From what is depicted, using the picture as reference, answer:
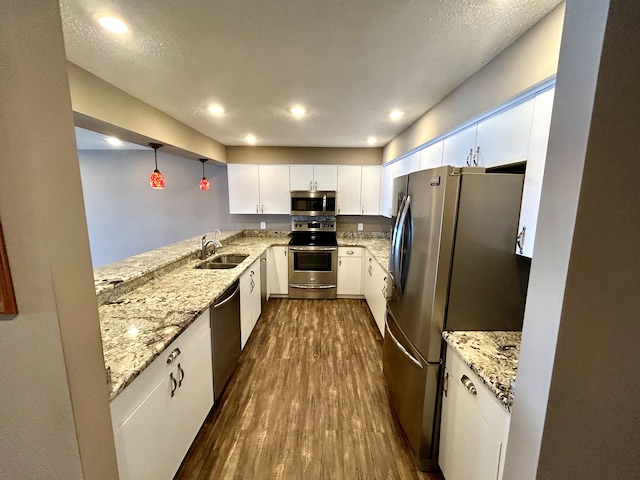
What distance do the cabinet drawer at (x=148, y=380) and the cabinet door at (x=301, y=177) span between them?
284 cm

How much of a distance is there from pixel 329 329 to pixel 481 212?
7.71 feet

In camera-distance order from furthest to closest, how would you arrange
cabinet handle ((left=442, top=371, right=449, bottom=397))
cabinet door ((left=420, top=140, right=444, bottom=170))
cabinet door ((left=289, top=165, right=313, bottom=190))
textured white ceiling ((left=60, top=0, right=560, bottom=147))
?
cabinet door ((left=289, top=165, right=313, bottom=190)) < cabinet door ((left=420, top=140, right=444, bottom=170)) < cabinet handle ((left=442, top=371, right=449, bottom=397)) < textured white ceiling ((left=60, top=0, right=560, bottom=147))

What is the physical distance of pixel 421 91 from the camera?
1.92m

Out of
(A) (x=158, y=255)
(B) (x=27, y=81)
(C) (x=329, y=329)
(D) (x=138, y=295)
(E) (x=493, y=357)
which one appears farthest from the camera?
(C) (x=329, y=329)

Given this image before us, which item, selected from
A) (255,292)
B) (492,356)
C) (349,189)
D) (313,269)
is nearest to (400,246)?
(492,356)

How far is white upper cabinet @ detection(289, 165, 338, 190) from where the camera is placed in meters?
4.02

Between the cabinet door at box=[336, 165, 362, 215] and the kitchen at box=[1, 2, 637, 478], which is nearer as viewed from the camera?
the kitchen at box=[1, 2, 637, 478]

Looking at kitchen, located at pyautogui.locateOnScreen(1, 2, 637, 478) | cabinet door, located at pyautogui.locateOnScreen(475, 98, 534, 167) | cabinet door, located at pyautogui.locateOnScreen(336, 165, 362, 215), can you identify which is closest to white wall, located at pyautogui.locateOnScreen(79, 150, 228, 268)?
cabinet door, located at pyautogui.locateOnScreen(336, 165, 362, 215)

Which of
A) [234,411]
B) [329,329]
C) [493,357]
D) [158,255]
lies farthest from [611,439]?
[158,255]

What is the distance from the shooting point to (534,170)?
1.19 metres

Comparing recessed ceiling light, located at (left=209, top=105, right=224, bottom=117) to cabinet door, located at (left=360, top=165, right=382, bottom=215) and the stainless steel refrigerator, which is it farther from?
cabinet door, located at (left=360, top=165, right=382, bottom=215)

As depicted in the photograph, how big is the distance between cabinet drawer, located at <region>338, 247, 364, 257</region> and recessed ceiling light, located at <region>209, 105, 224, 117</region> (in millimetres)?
2334

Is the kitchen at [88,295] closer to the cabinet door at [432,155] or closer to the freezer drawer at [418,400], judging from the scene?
the freezer drawer at [418,400]

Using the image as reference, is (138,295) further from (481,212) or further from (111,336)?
(481,212)
